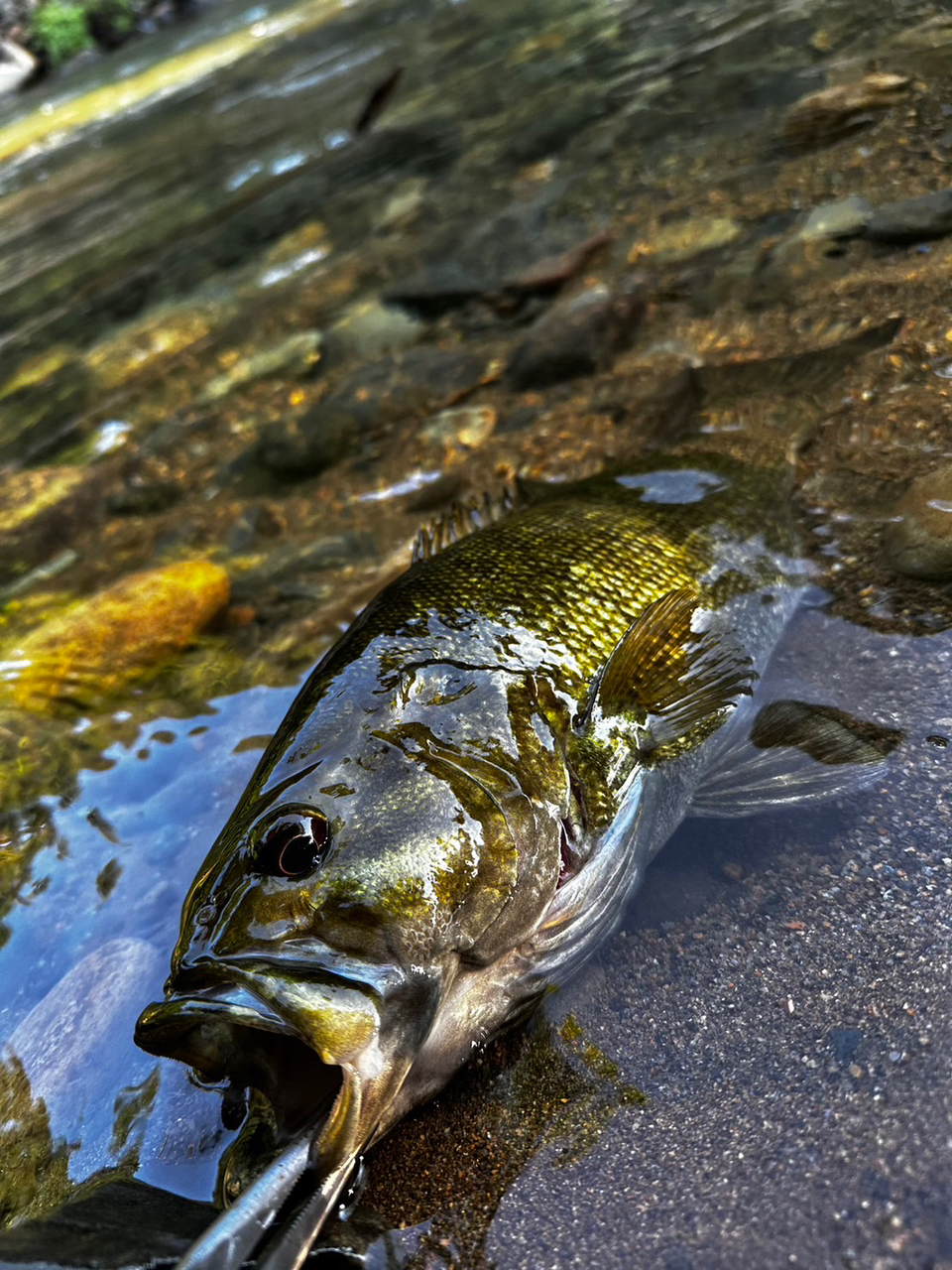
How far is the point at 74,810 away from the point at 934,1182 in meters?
3.20

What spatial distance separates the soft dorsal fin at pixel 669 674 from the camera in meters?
2.87

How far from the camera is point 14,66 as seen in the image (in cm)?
2736

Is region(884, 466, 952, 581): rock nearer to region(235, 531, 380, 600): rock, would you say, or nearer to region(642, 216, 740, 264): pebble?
region(235, 531, 380, 600): rock

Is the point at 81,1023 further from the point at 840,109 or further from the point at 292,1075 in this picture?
the point at 840,109

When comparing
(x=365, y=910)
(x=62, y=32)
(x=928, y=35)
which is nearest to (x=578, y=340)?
(x=928, y=35)

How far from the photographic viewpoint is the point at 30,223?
42.8 ft

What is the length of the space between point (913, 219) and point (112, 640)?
453 cm

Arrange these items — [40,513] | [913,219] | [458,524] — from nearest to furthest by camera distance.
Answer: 1. [458,524]
2. [913,219]
3. [40,513]

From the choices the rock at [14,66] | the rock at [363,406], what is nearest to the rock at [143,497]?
the rock at [363,406]

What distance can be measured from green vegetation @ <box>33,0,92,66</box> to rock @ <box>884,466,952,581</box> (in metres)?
32.3

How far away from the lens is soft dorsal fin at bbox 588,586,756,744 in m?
2.87

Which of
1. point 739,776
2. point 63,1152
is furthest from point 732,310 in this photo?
point 63,1152

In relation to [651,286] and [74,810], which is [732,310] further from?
[74,810]

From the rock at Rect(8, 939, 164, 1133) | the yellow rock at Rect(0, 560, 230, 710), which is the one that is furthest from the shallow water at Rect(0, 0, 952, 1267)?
the yellow rock at Rect(0, 560, 230, 710)
